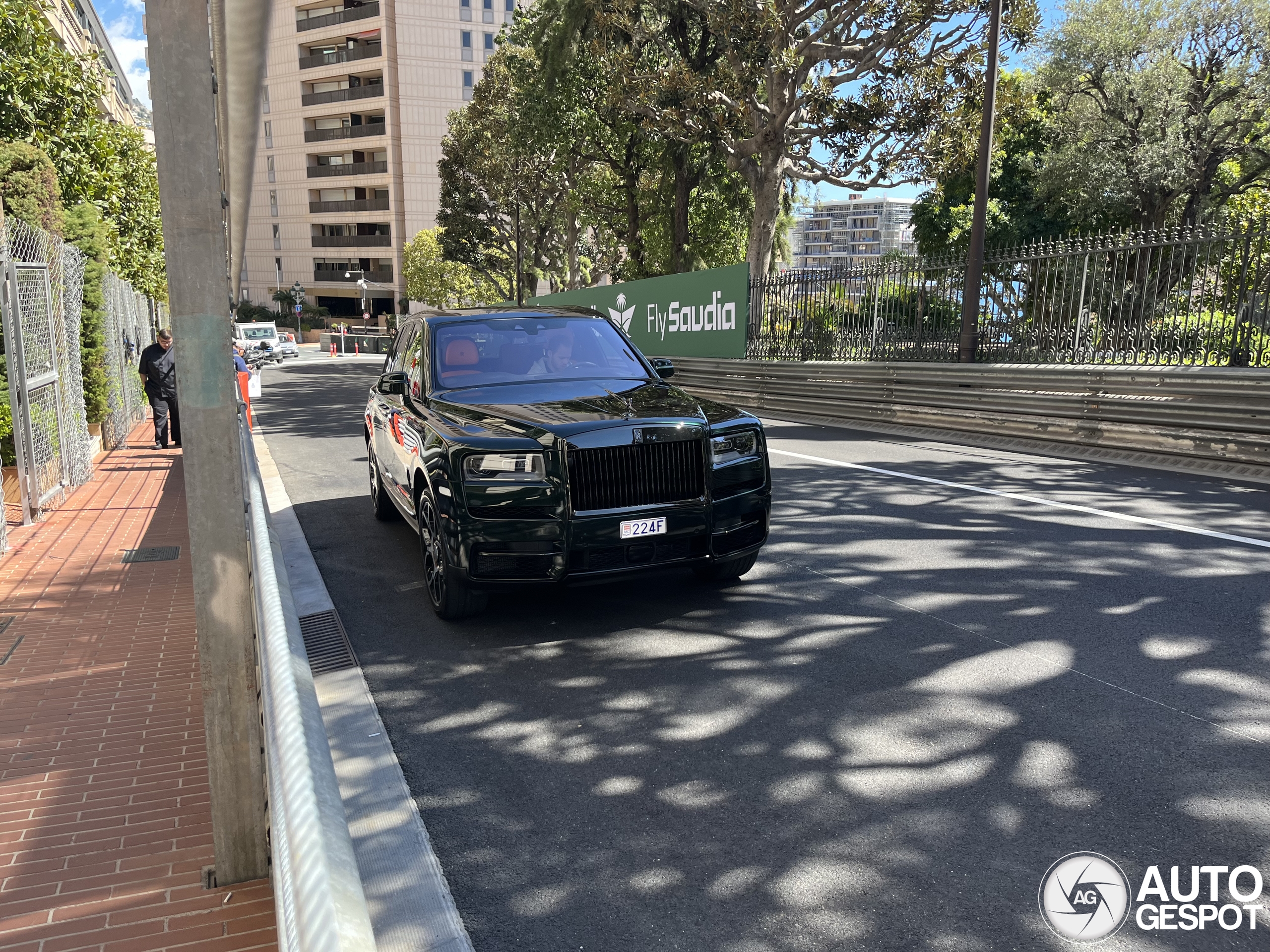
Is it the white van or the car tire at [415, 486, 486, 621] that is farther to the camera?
the white van

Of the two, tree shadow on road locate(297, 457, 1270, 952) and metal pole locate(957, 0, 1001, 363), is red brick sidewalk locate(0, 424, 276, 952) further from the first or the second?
metal pole locate(957, 0, 1001, 363)

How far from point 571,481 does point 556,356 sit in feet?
6.23

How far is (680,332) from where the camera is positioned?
22312 mm

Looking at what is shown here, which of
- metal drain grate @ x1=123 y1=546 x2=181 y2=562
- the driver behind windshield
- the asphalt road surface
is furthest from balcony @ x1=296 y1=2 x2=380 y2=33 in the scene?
the asphalt road surface

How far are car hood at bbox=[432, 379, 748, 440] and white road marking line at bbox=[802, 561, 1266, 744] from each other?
137 centimetres

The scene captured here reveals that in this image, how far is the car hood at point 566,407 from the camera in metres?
5.19

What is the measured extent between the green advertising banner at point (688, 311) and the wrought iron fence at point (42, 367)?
9.69 meters

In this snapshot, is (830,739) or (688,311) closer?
(830,739)

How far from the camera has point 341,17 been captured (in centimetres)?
7500

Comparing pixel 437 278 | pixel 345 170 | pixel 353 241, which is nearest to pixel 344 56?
pixel 345 170

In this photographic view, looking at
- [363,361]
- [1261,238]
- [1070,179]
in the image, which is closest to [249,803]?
[1261,238]

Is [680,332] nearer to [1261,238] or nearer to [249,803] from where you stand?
[1261,238]

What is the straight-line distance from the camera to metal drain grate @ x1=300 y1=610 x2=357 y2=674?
495cm
